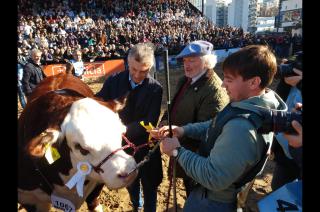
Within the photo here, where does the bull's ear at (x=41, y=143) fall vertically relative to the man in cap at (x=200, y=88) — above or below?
below

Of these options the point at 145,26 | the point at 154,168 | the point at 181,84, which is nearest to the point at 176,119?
the point at 181,84

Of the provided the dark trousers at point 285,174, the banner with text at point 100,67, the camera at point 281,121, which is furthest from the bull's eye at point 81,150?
the banner with text at point 100,67

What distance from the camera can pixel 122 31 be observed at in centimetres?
1884

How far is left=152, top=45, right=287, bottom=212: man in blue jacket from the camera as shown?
1.50m

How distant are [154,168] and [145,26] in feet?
63.6

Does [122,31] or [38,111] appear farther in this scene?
[122,31]

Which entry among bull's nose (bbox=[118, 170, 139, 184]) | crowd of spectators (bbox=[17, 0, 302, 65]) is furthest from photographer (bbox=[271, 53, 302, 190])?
crowd of spectators (bbox=[17, 0, 302, 65])

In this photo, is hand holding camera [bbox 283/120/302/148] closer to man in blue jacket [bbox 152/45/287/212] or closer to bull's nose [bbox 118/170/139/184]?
man in blue jacket [bbox 152/45/287/212]

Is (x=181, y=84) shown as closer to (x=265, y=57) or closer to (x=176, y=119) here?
(x=176, y=119)

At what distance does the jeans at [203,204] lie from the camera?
1765mm

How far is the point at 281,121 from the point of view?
4.70 ft

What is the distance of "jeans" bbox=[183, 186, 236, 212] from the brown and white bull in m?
0.46

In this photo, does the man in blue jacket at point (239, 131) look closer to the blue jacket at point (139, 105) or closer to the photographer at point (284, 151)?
the photographer at point (284, 151)

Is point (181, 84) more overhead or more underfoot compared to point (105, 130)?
more overhead
